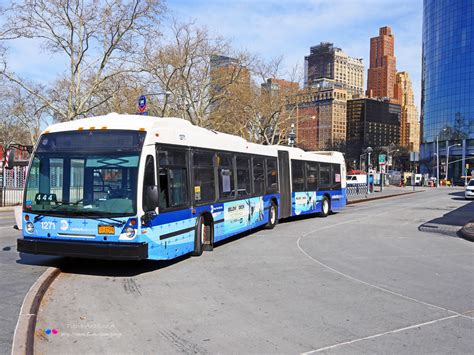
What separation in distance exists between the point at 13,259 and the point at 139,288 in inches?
139

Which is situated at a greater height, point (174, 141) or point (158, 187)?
point (174, 141)

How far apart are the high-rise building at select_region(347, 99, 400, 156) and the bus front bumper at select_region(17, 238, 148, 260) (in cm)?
8593

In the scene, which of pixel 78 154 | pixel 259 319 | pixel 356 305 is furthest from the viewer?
pixel 78 154

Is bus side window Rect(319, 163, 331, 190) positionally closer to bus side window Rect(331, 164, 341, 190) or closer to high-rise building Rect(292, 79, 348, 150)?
bus side window Rect(331, 164, 341, 190)

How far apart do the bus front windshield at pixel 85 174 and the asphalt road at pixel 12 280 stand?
113 centimetres

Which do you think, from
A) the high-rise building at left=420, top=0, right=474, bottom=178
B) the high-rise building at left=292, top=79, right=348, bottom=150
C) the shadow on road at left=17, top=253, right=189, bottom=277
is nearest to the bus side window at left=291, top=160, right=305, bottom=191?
the shadow on road at left=17, top=253, right=189, bottom=277

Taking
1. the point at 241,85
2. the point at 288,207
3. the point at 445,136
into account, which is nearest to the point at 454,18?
the point at 445,136

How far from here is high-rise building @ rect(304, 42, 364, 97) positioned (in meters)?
61.7

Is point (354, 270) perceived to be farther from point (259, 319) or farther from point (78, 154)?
point (78, 154)

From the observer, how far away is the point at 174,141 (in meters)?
9.81

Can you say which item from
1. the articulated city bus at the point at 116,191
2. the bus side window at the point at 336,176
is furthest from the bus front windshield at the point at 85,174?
the bus side window at the point at 336,176

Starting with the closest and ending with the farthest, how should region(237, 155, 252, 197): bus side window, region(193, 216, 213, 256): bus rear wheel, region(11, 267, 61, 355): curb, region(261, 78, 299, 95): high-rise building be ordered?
region(11, 267, 61, 355): curb
region(193, 216, 213, 256): bus rear wheel
region(237, 155, 252, 197): bus side window
region(261, 78, 299, 95): high-rise building

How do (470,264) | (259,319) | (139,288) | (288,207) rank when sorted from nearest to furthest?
(259,319) < (139,288) < (470,264) < (288,207)

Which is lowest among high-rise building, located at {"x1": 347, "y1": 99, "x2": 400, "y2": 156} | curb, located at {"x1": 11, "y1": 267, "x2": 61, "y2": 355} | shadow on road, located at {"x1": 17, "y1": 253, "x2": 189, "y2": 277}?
shadow on road, located at {"x1": 17, "y1": 253, "x2": 189, "y2": 277}
